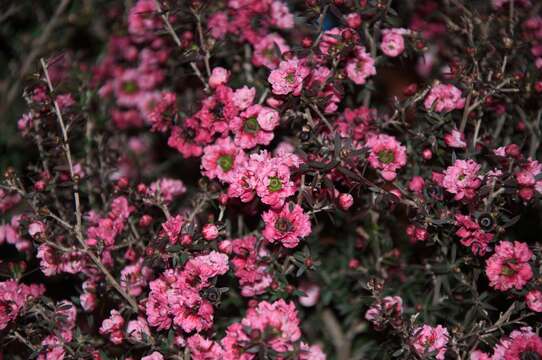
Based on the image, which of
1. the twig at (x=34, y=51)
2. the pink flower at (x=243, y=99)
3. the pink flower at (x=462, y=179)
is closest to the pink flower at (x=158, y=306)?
the pink flower at (x=243, y=99)

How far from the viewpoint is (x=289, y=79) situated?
152 centimetres

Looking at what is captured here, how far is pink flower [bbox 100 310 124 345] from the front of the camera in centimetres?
153

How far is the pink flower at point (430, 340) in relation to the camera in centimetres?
147

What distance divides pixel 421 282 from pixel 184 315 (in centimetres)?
86

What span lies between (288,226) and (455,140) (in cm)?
57

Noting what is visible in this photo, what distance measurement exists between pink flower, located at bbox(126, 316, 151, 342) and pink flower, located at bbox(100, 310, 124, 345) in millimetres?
31

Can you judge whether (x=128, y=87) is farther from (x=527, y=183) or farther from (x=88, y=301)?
(x=527, y=183)

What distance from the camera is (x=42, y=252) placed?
1652 mm

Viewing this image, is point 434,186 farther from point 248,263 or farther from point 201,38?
point 201,38

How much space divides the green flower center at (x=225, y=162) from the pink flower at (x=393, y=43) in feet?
1.99

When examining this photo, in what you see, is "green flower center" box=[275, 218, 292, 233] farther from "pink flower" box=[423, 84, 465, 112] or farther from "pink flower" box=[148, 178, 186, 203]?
"pink flower" box=[423, 84, 465, 112]

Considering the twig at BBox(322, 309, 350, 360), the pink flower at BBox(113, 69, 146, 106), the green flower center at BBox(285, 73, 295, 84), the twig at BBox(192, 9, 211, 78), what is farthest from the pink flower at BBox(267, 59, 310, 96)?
the pink flower at BBox(113, 69, 146, 106)

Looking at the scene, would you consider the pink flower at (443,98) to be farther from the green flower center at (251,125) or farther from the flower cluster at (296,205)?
the green flower center at (251,125)

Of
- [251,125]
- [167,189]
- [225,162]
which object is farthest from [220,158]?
[167,189]
